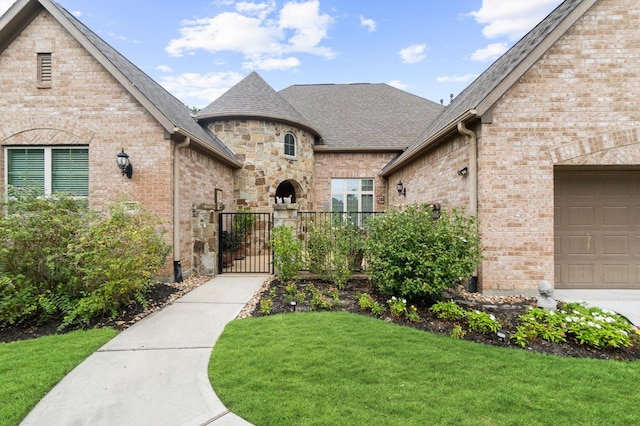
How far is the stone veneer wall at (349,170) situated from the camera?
544 inches

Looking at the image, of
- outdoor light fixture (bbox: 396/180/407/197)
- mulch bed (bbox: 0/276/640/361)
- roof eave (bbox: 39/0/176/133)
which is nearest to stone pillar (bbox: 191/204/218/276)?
mulch bed (bbox: 0/276/640/361)

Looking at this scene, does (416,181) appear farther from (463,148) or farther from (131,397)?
(131,397)

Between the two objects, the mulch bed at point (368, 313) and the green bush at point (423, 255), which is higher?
the green bush at point (423, 255)

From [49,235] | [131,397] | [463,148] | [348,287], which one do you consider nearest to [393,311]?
[348,287]

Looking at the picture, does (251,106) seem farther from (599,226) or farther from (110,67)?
(599,226)

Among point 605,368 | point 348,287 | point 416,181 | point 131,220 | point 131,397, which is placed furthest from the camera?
point 416,181

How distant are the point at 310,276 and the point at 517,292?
4327mm

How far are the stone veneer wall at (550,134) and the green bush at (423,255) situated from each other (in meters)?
0.85

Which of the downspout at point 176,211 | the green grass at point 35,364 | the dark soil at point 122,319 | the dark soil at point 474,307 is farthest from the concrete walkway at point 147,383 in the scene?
the downspout at point 176,211

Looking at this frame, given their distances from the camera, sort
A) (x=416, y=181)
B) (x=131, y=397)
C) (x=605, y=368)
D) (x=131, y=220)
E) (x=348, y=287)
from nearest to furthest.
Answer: (x=131, y=397), (x=605, y=368), (x=131, y=220), (x=348, y=287), (x=416, y=181)

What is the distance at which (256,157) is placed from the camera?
1159 cm

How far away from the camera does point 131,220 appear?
5555 millimetres

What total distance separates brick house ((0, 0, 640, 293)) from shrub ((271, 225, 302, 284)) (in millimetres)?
2169

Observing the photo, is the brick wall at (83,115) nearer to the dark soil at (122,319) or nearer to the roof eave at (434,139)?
the dark soil at (122,319)
